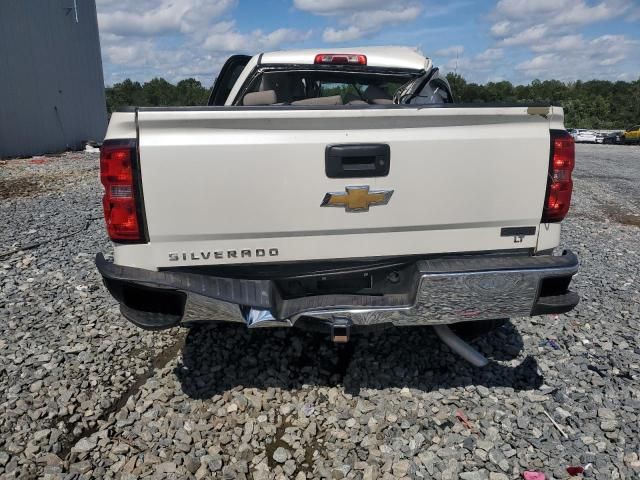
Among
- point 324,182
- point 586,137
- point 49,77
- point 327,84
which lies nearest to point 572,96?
point 586,137

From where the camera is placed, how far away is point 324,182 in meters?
2.55

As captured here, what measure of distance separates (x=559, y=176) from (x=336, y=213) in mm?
1232

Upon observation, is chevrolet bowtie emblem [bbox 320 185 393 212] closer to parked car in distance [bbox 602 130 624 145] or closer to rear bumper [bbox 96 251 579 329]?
rear bumper [bbox 96 251 579 329]

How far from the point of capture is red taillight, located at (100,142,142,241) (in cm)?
242

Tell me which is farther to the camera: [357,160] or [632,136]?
[632,136]

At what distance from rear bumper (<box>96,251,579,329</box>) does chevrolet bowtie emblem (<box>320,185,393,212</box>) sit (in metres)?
0.43

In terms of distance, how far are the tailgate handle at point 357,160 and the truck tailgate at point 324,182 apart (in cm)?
3

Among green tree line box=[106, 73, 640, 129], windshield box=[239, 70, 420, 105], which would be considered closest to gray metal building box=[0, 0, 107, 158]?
windshield box=[239, 70, 420, 105]

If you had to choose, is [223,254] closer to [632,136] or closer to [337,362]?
[337,362]

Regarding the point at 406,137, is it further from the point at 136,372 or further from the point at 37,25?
the point at 37,25

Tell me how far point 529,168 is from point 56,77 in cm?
2120

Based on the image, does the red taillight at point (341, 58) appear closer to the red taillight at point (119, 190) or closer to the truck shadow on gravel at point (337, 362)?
the truck shadow on gravel at point (337, 362)

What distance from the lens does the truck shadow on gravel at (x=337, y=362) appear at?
10.7 ft

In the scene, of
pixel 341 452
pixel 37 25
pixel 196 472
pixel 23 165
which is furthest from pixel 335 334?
pixel 37 25
